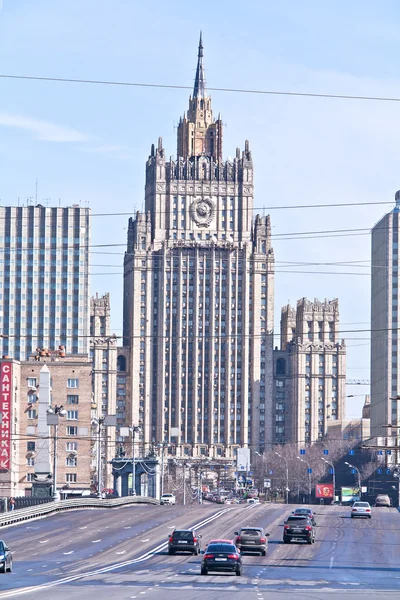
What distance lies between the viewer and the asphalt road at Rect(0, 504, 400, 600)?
5356cm

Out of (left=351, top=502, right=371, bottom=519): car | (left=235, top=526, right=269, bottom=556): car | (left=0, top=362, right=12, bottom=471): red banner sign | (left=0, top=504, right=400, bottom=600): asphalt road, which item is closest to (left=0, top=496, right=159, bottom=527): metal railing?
(left=0, top=504, right=400, bottom=600): asphalt road

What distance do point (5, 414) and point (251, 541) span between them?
396ft

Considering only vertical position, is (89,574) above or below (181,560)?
above

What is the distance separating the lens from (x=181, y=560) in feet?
249

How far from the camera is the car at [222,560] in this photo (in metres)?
66.2

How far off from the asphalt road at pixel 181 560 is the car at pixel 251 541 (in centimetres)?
111

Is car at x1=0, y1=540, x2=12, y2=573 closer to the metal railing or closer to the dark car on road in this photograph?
the dark car on road

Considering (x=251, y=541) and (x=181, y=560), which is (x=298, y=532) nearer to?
(x=251, y=541)


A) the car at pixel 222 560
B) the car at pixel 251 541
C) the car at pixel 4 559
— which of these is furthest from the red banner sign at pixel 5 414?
the car at pixel 4 559

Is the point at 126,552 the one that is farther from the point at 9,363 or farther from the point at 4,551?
the point at 9,363

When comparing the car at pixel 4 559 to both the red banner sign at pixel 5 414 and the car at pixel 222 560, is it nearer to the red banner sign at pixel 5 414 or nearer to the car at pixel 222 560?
the car at pixel 222 560

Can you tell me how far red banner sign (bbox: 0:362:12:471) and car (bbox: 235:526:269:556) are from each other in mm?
118256

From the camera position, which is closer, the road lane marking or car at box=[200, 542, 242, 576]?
the road lane marking

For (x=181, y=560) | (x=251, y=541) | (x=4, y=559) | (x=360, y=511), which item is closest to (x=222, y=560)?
(x=181, y=560)
